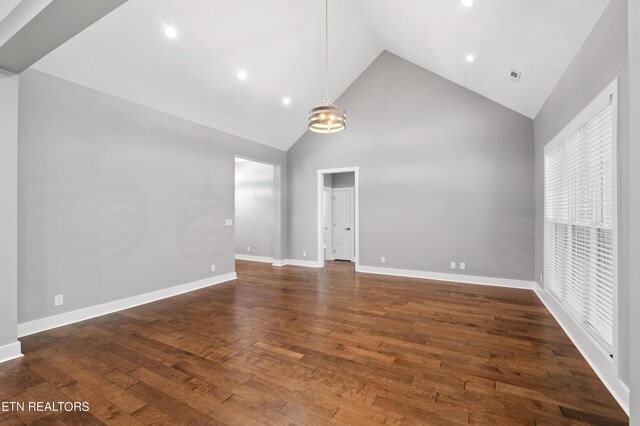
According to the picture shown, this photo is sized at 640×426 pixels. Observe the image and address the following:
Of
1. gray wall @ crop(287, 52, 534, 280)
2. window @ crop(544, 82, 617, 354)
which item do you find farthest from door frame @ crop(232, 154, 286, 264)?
window @ crop(544, 82, 617, 354)

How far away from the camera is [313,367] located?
99.5 inches

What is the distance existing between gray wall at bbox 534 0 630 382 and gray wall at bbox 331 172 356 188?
4.89m

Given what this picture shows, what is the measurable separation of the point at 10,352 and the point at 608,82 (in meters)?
5.67

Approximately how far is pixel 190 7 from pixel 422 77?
4.35 m

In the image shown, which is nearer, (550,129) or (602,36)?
(602,36)

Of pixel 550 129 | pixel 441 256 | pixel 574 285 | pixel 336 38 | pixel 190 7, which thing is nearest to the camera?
pixel 574 285

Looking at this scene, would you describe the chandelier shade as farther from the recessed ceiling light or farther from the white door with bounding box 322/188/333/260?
the white door with bounding box 322/188/333/260

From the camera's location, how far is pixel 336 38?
207 inches

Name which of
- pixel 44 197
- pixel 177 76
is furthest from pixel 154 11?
pixel 44 197

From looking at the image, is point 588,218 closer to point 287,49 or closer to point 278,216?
point 287,49

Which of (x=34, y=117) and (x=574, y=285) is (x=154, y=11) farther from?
(x=574, y=285)

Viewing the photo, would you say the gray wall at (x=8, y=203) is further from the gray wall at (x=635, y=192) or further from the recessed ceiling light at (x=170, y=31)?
the gray wall at (x=635, y=192)

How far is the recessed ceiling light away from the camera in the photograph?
3526 mm

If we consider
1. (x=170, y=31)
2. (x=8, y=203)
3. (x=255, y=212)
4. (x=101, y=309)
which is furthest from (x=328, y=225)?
(x=8, y=203)
